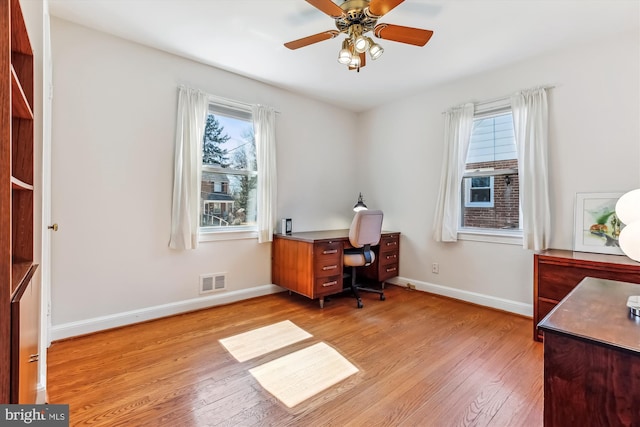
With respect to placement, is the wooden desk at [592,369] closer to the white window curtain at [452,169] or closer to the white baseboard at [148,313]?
the white window curtain at [452,169]

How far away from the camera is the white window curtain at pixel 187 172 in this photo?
2.87 meters

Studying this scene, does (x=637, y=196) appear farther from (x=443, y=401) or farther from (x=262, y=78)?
(x=262, y=78)

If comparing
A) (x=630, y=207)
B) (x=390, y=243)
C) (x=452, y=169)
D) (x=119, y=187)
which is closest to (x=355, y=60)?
(x=630, y=207)

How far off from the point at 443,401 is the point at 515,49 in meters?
2.99

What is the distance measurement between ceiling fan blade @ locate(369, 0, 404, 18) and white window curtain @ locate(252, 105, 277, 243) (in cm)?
187

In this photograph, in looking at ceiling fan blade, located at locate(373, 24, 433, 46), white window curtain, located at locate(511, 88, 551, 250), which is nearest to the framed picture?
white window curtain, located at locate(511, 88, 551, 250)

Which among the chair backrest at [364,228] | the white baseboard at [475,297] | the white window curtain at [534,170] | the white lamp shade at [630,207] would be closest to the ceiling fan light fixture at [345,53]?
the chair backrest at [364,228]

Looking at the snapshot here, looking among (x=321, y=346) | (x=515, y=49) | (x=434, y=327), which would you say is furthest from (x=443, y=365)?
(x=515, y=49)

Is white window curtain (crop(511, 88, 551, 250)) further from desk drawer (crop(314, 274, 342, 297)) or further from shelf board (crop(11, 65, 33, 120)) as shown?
shelf board (crop(11, 65, 33, 120))

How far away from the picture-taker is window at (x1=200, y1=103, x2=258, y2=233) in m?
3.21

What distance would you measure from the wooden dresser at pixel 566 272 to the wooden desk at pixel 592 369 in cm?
139

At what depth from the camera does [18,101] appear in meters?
1.11

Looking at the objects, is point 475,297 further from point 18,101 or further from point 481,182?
point 18,101

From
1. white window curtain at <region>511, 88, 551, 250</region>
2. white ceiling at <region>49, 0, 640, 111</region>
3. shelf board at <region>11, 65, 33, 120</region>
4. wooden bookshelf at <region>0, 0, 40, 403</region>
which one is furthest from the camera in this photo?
white window curtain at <region>511, 88, 551, 250</region>
